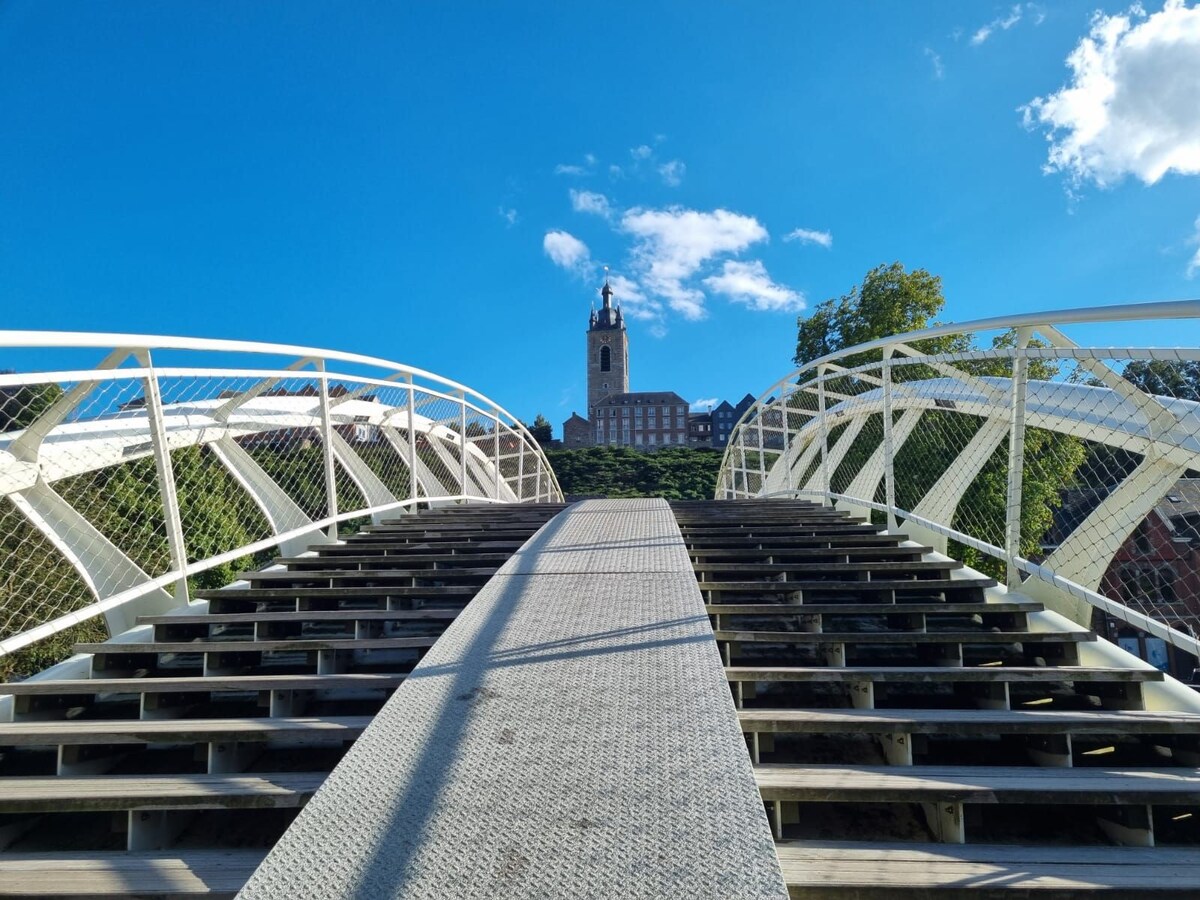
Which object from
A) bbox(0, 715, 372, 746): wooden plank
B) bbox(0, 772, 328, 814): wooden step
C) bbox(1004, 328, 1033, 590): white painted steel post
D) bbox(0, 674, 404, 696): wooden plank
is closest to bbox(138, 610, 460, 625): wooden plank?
bbox(0, 674, 404, 696): wooden plank

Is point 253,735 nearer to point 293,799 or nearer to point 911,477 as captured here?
point 293,799

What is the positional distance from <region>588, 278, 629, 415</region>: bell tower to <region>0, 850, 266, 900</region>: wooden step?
278 ft

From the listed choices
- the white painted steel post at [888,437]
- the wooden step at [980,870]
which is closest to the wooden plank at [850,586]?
the white painted steel post at [888,437]

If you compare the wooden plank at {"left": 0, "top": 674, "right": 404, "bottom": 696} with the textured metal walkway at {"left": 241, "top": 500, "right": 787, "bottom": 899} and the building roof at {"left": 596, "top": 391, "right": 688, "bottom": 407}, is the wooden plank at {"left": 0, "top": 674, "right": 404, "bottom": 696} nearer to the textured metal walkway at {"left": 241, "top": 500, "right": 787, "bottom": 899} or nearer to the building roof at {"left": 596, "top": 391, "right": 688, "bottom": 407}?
the textured metal walkway at {"left": 241, "top": 500, "right": 787, "bottom": 899}

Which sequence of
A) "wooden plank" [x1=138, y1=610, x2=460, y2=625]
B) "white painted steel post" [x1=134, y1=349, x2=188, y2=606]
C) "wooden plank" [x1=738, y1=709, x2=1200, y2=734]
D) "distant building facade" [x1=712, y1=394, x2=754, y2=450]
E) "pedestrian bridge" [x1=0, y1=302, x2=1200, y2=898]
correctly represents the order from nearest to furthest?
1. "pedestrian bridge" [x1=0, y1=302, x2=1200, y2=898]
2. "wooden plank" [x1=738, y1=709, x2=1200, y2=734]
3. "wooden plank" [x1=138, y1=610, x2=460, y2=625]
4. "white painted steel post" [x1=134, y1=349, x2=188, y2=606]
5. "distant building facade" [x1=712, y1=394, x2=754, y2=450]

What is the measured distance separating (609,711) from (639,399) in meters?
84.0

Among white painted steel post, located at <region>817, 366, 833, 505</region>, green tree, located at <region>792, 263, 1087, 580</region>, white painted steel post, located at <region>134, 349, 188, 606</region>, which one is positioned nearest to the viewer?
white painted steel post, located at <region>134, 349, 188, 606</region>

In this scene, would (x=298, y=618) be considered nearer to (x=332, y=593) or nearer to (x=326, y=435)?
(x=332, y=593)

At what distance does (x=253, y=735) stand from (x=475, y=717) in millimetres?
762

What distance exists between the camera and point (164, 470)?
325 centimetres

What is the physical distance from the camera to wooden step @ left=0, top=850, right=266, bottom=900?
61.8 inches

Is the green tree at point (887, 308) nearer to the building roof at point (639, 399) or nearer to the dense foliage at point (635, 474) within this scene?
the dense foliage at point (635, 474)

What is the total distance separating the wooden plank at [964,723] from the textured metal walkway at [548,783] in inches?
9.4

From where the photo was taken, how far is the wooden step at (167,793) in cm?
182
